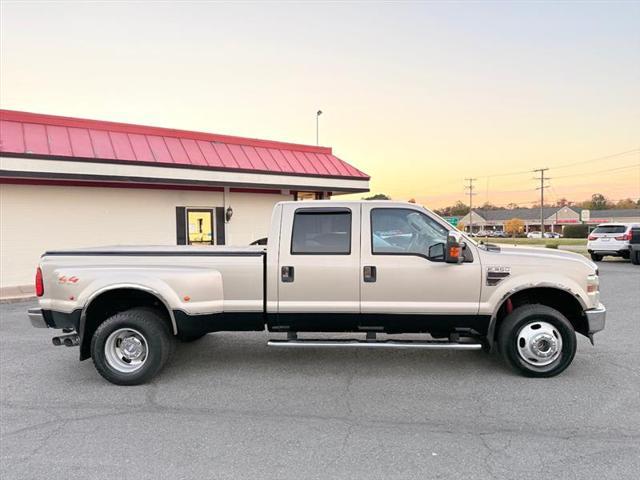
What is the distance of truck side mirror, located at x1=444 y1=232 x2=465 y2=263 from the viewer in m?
4.73

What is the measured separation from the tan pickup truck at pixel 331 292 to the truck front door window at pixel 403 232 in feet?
0.04

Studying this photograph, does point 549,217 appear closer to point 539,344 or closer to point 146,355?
point 539,344

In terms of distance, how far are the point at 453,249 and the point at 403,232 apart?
645mm

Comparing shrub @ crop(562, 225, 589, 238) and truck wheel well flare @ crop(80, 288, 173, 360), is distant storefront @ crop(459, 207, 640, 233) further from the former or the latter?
truck wheel well flare @ crop(80, 288, 173, 360)

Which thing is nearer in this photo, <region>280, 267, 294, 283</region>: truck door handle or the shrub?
<region>280, 267, 294, 283</region>: truck door handle

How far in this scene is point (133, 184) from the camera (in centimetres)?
1327

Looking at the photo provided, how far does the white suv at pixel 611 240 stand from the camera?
1912cm

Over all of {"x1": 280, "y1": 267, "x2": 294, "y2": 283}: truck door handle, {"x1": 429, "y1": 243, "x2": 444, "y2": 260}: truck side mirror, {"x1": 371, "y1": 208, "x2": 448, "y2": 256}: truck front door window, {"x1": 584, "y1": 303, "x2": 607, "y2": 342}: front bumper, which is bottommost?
{"x1": 584, "y1": 303, "x2": 607, "y2": 342}: front bumper

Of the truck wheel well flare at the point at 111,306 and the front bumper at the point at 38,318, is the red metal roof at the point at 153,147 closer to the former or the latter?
the front bumper at the point at 38,318

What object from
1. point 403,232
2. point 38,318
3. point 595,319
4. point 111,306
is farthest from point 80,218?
point 595,319

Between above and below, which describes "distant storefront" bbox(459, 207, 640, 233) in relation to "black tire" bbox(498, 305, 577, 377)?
above

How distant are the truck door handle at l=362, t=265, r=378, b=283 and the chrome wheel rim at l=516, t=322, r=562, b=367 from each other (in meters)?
1.72

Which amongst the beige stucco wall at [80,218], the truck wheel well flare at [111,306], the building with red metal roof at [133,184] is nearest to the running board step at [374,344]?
the truck wheel well flare at [111,306]

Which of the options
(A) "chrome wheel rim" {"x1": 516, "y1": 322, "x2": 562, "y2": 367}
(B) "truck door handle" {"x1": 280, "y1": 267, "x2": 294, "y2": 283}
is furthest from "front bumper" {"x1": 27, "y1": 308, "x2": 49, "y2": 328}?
(A) "chrome wheel rim" {"x1": 516, "y1": 322, "x2": 562, "y2": 367}
